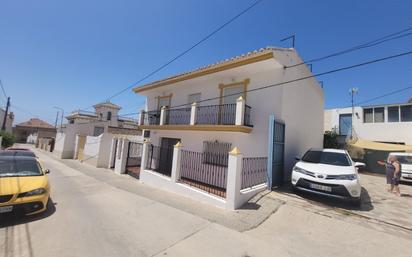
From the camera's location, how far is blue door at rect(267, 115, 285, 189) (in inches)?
294

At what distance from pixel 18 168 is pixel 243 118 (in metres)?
7.72

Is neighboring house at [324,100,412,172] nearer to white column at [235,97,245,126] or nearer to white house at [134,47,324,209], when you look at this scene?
white house at [134,47,324,209]

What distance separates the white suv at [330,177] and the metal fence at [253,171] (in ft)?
3.85

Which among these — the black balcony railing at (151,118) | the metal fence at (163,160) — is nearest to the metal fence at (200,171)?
the metal fence at (163,160)

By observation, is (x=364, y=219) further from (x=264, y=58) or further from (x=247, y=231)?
(x=264, y=58)

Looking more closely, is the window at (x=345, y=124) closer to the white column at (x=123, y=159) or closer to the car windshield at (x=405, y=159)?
the car windshield at (x=405, y=159)

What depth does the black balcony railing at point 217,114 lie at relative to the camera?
31.4 feet

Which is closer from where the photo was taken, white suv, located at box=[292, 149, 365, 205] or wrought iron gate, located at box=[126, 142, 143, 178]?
white suv, located at box=[292, 149, 365, 205]

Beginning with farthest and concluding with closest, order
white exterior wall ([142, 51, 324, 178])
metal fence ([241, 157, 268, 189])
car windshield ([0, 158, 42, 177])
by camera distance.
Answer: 1. white exterior wall ([142, 51, 324, 178])
2. metal fence ([241, 157, 268, 189])
3. car windshield ([0, 158, 42, 177])

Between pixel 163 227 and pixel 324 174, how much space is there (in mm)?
4989

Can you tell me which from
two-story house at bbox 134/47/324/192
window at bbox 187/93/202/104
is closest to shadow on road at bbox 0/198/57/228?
two-story house at bbox 134/47/324/192

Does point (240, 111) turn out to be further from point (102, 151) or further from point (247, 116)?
point (102, 151)

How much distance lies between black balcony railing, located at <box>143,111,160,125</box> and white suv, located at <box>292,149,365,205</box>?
9.18 metres

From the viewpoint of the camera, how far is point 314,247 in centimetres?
410
